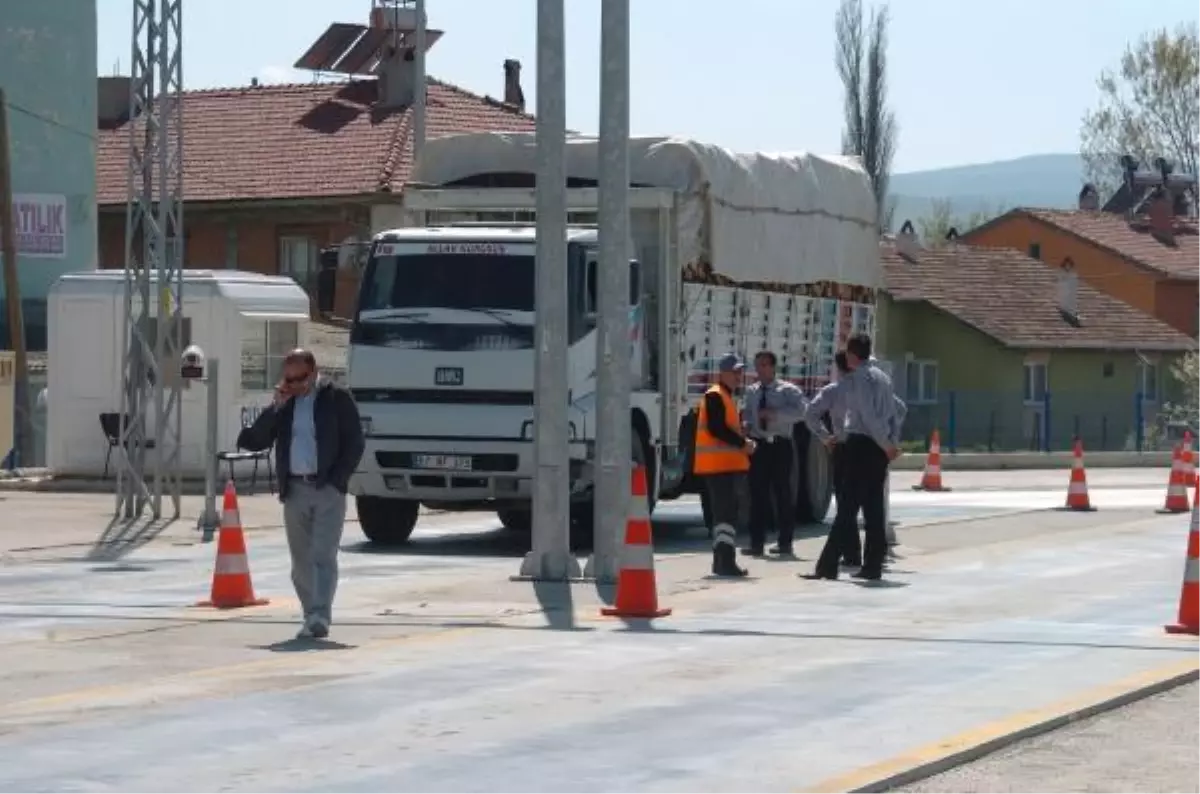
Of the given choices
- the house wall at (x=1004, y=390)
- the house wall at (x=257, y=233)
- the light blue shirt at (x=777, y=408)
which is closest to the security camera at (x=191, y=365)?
the light blue shirt at (x=777, y=408)

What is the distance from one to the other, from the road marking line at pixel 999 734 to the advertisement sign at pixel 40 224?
116ft

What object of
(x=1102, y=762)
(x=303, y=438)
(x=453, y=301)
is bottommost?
(x=1102, y=762)

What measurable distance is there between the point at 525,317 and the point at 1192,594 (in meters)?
8.21

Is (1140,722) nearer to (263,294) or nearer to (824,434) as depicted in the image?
(824,434)

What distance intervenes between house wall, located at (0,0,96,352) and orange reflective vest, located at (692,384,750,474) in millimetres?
27662

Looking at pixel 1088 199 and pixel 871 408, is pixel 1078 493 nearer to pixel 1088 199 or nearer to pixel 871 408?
pixel 871 408

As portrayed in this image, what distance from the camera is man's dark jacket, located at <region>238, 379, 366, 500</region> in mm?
15180

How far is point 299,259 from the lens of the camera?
2062 inches

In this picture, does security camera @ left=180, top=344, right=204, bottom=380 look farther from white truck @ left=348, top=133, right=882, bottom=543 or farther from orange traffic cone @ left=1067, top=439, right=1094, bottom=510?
orange traffic cone @ left=1067, top=439, right=1094, bottom=510

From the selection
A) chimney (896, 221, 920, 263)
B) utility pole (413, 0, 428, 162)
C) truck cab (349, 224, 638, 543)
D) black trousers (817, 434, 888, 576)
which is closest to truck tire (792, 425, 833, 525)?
truck cab (349, 224, 638, 543)

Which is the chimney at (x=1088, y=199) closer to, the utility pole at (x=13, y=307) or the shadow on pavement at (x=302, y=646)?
the utility pole at (x=13, y=307)

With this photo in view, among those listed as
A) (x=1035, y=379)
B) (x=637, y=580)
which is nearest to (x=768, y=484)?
(x=637, y=580)

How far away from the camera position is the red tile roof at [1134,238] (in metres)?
80.9

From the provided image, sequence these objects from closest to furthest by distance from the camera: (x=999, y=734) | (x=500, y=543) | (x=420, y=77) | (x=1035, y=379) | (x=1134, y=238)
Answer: (x=999, y=734) → (x=500, y=543) → (x=420, y=77) → (x=1035, y=379) → (x=1134, y=238)
